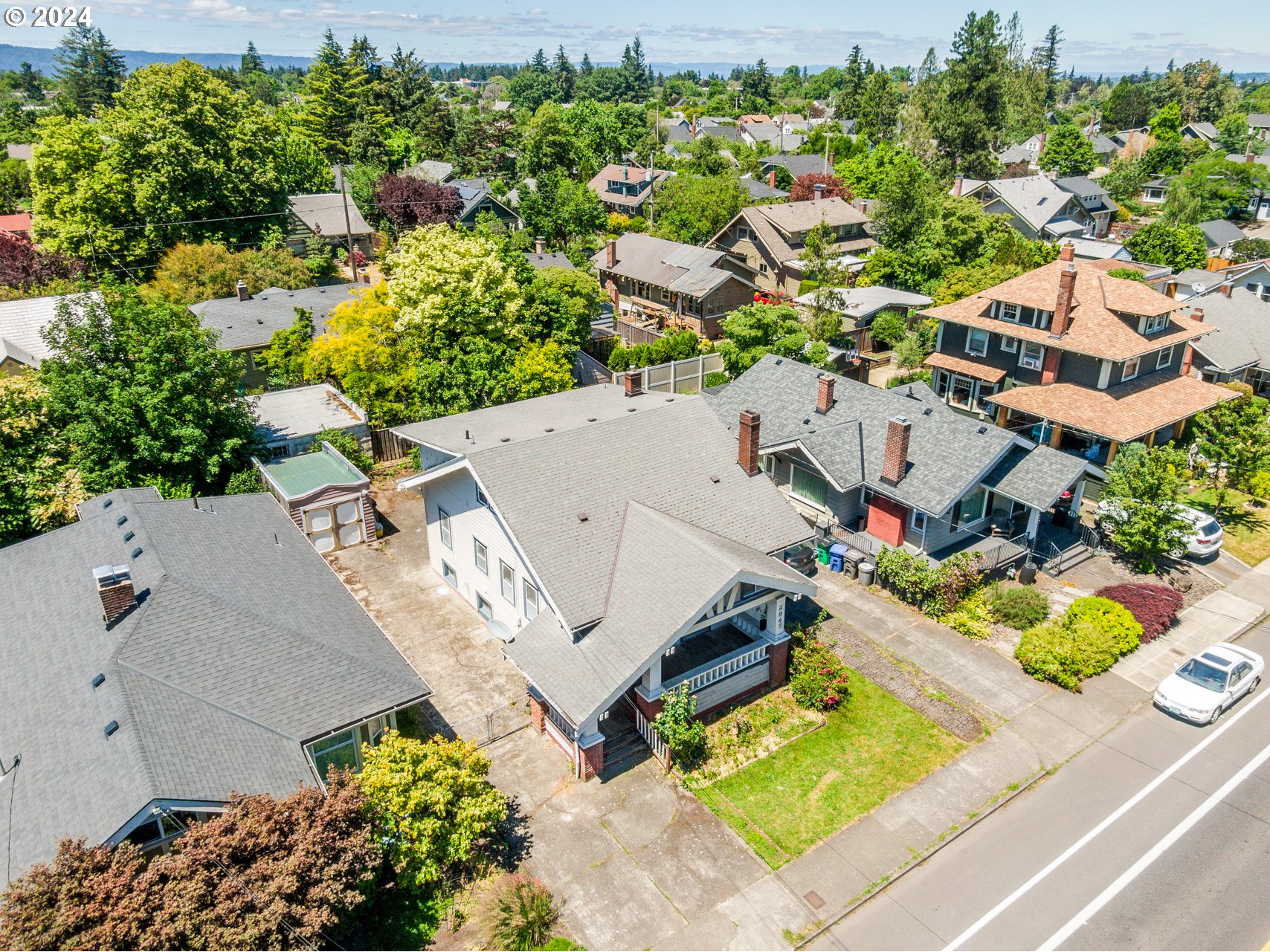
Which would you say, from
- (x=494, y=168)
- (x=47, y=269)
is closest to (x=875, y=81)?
(x=494, y=168)

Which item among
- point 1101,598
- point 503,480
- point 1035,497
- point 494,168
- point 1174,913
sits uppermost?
point 494,168

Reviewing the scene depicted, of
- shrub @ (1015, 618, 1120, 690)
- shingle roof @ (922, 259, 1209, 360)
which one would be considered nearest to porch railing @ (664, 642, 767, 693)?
shrub @ (1015, 618, 1120, 690)

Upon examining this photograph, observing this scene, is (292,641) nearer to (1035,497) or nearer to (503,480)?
(503,480)

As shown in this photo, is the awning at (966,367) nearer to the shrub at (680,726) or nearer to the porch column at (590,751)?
the shrub at (680,726)

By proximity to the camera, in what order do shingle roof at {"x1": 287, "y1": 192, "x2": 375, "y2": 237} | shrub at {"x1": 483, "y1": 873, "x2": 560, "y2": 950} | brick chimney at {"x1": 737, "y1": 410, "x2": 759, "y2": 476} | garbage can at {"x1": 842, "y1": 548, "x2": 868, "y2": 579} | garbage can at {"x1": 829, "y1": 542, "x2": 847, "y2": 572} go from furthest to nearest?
1. shingle roof at {"x1": 287, "y1": 192, "x2": 375, "y2": 237}
2. garbage can at {"x1": 829, "y1": 542, "x2": 847, "y2": 572}
3. garbage can at {"x1": 842, "y1": 548, "x2": 868, "y2": 579}
4. brick chimney at {"x1": 737, "y1": 410, "x2": 759, "y2": 476}
5. shrub at {"x1": 483, "y1": 873, "x2": 560, "y2": 950}

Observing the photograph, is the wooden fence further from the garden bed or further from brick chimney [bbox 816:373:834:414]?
the garden bed

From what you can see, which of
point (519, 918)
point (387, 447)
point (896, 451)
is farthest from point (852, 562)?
point (387, 447)

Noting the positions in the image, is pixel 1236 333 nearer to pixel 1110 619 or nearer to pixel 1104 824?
pixel 1110 619
